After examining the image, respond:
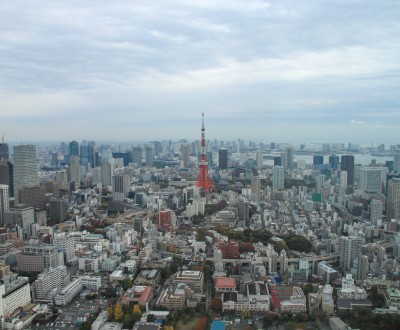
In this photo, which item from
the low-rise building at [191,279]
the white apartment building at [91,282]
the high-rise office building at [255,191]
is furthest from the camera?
the high-rise office building at [255,191]

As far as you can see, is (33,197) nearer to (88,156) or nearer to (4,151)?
(4,151)

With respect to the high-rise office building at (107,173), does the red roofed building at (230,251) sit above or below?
below

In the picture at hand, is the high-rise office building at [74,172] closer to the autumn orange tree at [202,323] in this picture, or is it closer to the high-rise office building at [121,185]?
the high-rise office building at [121,185]

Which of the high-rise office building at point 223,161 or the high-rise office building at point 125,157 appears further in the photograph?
the high-rise office building at point 125,157

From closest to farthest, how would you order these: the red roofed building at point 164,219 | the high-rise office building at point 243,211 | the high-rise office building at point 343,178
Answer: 1. the red roofed building at point 164,219
2. the high-rise office building at point 243,211
3. the high-rise office building at point 343,178

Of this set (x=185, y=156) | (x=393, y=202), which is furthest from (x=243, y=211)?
(x=185, y=156)

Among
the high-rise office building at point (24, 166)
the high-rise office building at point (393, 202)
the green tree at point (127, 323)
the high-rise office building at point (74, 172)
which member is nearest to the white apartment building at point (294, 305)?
the green tree at point (127, 323)
